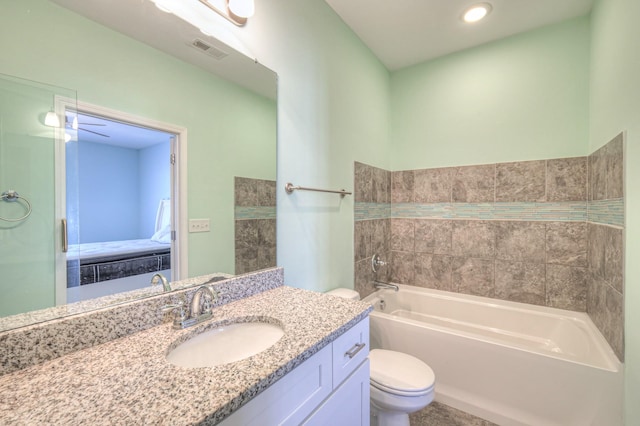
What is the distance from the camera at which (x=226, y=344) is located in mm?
991

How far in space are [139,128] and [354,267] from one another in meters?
1.70

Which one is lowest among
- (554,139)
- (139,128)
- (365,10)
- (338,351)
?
(338,351)

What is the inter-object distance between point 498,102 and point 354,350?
2.33m

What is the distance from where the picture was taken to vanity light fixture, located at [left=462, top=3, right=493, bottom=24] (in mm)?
1860

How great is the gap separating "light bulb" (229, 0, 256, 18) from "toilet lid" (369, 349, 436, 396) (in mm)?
1919

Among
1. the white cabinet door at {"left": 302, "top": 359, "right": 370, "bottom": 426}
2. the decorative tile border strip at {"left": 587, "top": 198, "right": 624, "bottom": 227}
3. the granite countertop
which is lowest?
the white cabinet door at {"left": 302, "top": 359, "right": 370, "bottom": 426}

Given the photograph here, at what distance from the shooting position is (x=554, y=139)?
2.07 meters

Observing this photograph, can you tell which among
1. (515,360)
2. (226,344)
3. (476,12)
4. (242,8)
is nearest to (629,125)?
(476,12)

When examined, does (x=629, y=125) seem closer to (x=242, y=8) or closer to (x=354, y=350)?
(x=354, y=350)

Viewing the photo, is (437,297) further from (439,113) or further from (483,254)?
(439,113)

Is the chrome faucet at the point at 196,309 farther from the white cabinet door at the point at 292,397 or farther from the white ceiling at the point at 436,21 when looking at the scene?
the white ceiling at the point at 436,21

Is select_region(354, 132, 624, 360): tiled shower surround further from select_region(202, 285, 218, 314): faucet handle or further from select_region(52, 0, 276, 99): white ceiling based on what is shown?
select_region(202, 285, 218, 314): faucet handle

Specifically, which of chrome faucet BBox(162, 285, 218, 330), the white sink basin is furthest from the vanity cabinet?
chrome faucet BBox(162, 285, 218, 330)

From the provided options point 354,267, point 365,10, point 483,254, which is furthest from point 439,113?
point 354,267
